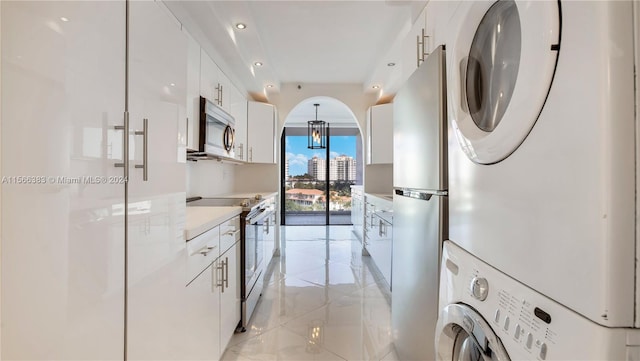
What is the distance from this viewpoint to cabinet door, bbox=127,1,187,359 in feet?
2.84

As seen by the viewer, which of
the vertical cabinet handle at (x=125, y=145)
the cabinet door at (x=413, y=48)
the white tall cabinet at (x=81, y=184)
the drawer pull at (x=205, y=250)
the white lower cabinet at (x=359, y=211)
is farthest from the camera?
the white lower cabinet at (x=359, y=211)

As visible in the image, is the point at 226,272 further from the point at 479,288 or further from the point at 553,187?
the point at 553,187

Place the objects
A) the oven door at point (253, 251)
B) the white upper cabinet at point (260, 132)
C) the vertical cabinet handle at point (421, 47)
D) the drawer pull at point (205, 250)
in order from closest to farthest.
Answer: the drawer pull at point (205, 250) → the vertical cabinet handle at point (421, 47) → the oven door at point (253, 251) → the white upper cabinet at point (260, 132)

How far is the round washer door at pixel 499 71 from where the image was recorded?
0.57 metres

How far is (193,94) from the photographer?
204 cm

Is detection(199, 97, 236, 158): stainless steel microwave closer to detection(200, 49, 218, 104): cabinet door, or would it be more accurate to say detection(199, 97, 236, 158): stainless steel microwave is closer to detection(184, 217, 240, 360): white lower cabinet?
detection(200, 49, 218, 104): cabinet door

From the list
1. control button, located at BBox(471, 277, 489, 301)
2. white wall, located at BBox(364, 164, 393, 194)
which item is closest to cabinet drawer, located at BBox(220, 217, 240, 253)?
control button, located at BBox(471, 277, 489, 301)

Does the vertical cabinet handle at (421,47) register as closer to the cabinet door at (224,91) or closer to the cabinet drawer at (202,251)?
the cabinet drawer at (202,251)

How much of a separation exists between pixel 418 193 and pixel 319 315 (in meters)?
1.49

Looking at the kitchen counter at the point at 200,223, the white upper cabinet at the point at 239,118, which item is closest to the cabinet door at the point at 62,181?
the kitchen counter at the point at 200,223

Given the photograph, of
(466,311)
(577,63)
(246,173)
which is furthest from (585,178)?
(246,173)

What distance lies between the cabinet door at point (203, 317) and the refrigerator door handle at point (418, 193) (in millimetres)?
1123

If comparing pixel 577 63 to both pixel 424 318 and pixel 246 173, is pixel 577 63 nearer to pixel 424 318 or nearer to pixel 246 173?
pixel 424 318

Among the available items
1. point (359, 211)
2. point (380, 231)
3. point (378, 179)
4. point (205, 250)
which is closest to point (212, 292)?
point (205, 250)
